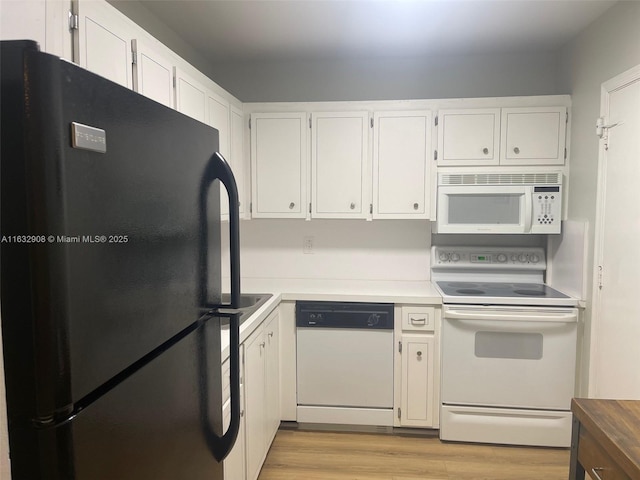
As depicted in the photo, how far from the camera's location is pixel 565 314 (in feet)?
8.34

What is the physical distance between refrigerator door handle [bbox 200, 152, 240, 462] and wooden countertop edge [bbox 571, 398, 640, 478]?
966 mm

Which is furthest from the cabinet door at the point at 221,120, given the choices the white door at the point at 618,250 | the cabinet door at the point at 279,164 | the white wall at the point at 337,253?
the white door at the point at 618,250

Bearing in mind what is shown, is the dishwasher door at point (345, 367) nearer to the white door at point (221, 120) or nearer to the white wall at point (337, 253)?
the white wall at point (337, 253)

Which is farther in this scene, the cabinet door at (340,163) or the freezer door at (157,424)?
the cabinet door at (340,163)

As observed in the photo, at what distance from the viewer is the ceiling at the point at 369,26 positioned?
229cm

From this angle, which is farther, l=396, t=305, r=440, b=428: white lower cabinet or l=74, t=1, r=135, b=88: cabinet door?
l=396, t=305, r=440, b=428: white lower cabinet

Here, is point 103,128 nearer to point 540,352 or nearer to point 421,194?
point 421,194

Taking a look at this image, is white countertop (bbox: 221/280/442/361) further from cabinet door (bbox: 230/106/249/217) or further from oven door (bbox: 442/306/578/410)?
cabinet door (bbox: 230/106/249/217)

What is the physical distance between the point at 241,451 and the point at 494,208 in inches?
82.6

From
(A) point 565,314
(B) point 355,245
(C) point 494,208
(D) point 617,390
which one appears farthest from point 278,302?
(D) point 617,390

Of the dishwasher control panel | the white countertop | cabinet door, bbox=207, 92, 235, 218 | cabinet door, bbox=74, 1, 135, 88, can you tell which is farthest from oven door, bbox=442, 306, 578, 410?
cabinet door, bbox=74, 1, 135, 88

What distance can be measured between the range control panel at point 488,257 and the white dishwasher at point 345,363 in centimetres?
66

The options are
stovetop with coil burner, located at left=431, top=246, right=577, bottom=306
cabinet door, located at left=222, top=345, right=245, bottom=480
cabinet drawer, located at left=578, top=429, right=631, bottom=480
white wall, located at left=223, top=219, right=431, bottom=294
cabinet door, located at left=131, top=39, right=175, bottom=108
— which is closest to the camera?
cabinet drawer, located at left=578, top=429, right=631, bottom=480

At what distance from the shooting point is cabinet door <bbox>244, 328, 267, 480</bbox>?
6.72 ft
